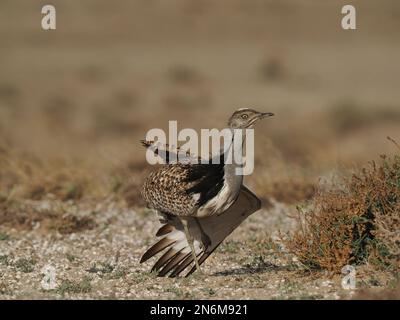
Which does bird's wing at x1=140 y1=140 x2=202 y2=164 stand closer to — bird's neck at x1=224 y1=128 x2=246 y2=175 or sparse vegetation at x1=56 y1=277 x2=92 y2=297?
→ bird's neck at x1=224 y1=128 x2=246 y2=175

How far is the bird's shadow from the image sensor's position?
28.7 feet

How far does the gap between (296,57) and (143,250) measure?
56.6ft

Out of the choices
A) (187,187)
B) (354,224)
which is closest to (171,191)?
(187,187)

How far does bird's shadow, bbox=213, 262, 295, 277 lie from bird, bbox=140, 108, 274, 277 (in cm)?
24

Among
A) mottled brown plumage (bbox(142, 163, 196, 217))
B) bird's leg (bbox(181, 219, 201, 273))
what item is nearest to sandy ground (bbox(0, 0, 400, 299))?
bird's leg (bbox(181, 219, 201, 273))

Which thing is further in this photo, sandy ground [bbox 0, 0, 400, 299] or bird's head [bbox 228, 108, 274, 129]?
sandy ground [bbox 0, 0, 400, 299]

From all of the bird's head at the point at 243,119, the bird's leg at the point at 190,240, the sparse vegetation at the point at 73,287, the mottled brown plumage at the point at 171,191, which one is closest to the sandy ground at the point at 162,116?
the sparse vegetation at the point at 73,287

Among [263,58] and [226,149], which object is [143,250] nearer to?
[226,149]

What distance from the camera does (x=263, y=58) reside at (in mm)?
26125

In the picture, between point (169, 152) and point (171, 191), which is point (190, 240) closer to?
point (171, 191)

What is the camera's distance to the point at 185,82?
81.5 feet

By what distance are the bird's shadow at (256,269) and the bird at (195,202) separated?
0.78 feet

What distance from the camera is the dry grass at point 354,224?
8141 mm
